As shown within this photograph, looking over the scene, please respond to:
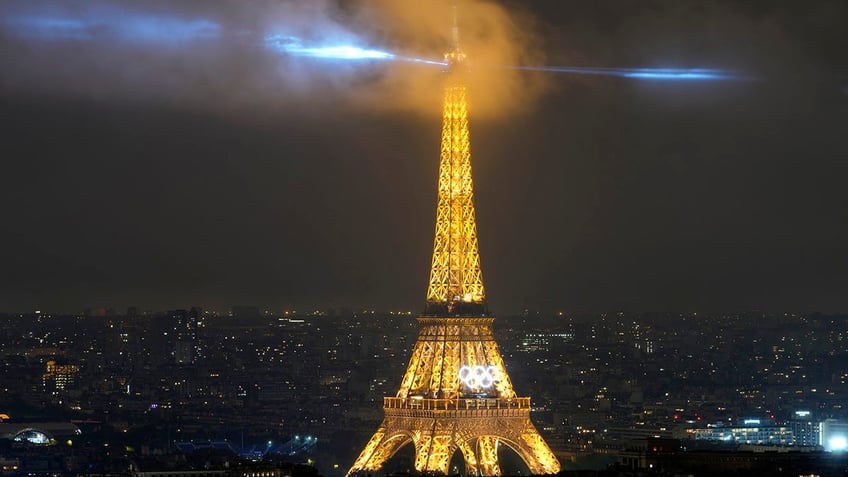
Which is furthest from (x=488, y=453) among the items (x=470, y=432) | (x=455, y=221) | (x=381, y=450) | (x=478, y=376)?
(x=455, y=221)

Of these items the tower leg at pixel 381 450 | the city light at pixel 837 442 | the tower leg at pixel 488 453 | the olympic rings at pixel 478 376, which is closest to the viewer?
the tower leg at pixel 488 453

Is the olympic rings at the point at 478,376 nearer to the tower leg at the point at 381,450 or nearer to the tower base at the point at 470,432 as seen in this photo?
→ the tower base at the point at 470,432

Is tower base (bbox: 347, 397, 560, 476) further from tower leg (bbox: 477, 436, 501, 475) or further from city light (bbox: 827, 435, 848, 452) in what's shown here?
city light (bbox: 827, 435, 848, 452)

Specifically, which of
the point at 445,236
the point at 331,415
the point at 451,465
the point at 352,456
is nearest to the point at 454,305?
the point at 445,236

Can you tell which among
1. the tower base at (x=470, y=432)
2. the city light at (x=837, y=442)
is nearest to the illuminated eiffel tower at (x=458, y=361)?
the tower base at (x=470, y=432)

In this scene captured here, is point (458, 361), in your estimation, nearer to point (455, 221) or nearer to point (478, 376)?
point (478, 376)

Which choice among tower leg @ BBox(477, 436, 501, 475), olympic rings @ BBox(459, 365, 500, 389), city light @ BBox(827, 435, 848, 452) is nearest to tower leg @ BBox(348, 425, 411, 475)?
tower leg @ BBox(477, 436, 501, 475)
